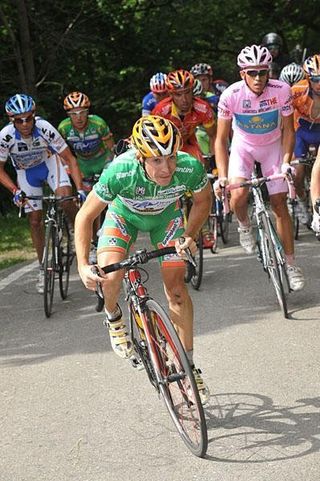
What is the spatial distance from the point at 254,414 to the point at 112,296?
1.12 meters

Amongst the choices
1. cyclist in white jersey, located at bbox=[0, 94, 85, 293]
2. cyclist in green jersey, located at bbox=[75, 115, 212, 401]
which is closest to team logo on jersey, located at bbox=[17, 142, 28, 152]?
cyclist in white jersey, located at bbox=[0, 94, 85, 293]

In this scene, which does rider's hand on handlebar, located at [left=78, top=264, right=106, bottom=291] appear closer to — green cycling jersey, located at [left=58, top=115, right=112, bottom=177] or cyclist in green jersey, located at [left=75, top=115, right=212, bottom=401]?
cyclist in green jersey, located at [left=75, top=115, right=212, bottom=401]

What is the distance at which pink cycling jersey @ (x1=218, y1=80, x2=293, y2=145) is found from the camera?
858cm

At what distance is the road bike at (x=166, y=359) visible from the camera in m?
5.14

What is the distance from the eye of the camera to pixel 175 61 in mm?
21000

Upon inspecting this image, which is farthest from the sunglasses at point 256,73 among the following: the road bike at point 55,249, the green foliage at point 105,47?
the green foliage at point 105,47

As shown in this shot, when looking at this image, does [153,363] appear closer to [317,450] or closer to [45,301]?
[317,450]

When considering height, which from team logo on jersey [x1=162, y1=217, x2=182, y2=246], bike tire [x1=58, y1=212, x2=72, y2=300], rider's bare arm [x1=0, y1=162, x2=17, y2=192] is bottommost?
bike tire [x1=58, y1=212, x2=72, y2=300]

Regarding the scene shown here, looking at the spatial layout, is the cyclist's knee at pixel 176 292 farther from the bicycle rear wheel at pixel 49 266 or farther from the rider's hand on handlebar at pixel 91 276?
the bicycle rear wheel at pixel 49 266

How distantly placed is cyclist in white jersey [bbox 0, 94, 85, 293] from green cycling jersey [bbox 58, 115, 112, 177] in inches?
46.7

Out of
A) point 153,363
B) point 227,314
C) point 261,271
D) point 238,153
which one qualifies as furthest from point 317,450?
point 261,271

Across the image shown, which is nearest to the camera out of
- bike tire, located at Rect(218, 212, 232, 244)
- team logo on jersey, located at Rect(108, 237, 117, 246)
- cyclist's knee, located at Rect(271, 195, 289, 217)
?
team logo on jersey, located at Rect(108, 237, 117, 246)

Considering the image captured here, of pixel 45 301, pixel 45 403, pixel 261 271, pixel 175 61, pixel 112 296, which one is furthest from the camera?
pixel 175 61

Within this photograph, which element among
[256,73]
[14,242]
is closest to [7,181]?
[256,73]
